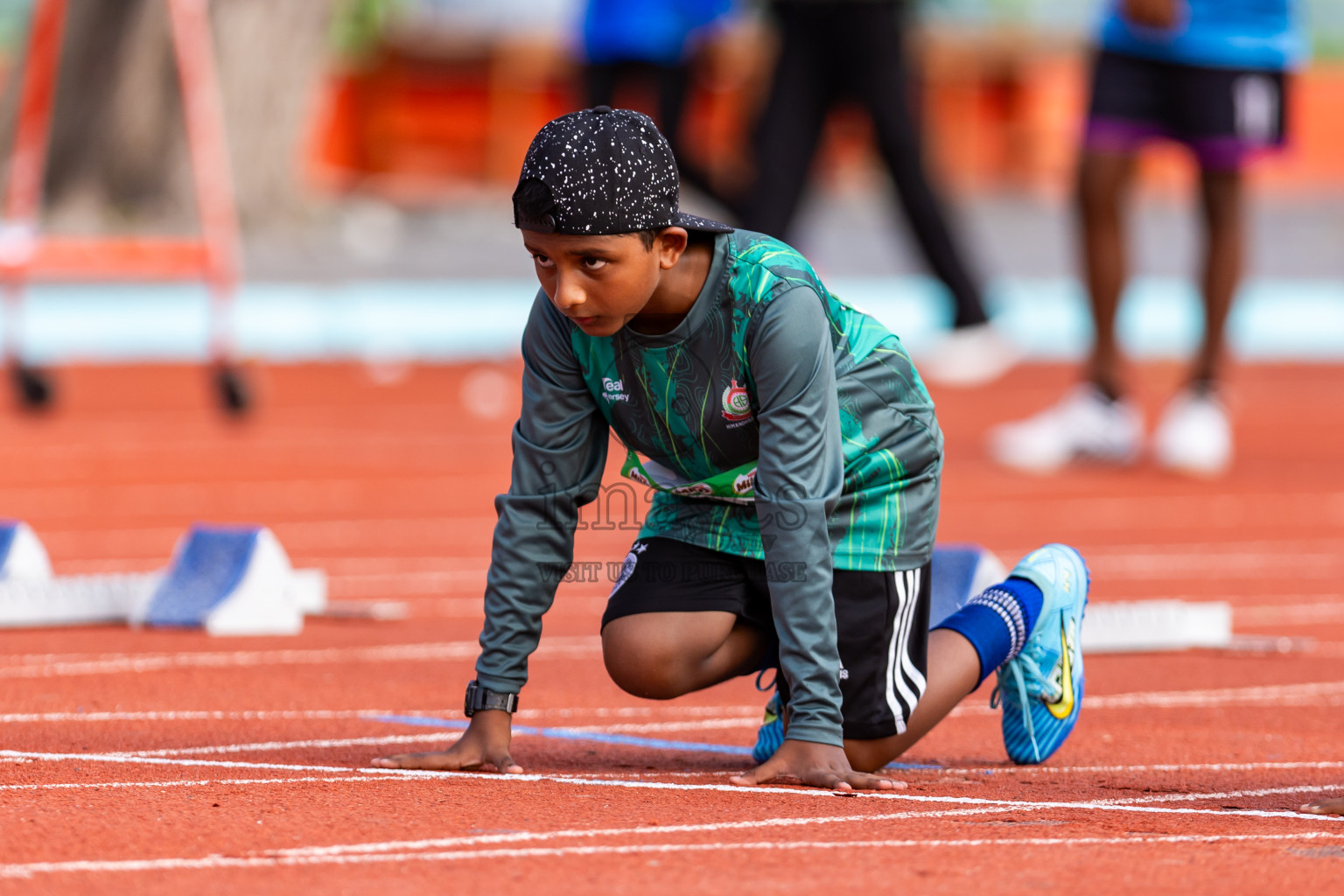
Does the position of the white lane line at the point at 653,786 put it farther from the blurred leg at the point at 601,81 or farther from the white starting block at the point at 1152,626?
the blurred leg at the point at 601,81

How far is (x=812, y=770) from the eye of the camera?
2992 millimetres

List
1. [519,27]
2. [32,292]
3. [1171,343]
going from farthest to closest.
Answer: [519,27]
[1171,343]
[32,292]

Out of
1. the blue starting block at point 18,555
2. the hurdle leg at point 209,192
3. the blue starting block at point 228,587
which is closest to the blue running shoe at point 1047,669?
the blue starting block at point 228,587

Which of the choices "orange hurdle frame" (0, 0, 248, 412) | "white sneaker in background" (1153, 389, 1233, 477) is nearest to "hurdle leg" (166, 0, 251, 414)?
"orange hurdle frame" (0, 0, 248, 412)

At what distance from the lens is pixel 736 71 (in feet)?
66.1

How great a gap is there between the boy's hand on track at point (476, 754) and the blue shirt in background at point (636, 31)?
7032 mm

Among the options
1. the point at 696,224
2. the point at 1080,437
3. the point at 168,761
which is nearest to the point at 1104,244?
the point at 1080,437

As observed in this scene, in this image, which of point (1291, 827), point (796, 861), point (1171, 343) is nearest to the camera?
point (796, 861)

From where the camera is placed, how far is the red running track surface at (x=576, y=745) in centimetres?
251

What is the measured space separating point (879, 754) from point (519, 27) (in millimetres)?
17530

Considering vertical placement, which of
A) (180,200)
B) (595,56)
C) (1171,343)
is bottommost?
(1171,343)

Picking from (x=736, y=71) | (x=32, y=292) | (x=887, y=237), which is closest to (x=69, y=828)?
(x=32, y=292)

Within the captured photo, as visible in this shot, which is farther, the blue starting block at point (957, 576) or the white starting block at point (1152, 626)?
the white starting block at point (1152, 626)

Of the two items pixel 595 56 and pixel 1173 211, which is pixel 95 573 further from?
pixel 1173 211
